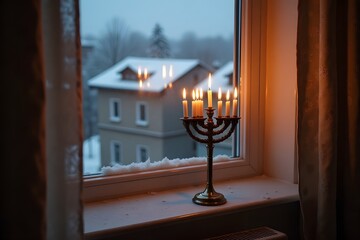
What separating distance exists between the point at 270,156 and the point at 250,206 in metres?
0.34

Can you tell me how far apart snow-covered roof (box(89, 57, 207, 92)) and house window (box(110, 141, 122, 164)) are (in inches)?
7.5

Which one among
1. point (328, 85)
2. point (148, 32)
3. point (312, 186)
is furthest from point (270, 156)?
point (148, 32)

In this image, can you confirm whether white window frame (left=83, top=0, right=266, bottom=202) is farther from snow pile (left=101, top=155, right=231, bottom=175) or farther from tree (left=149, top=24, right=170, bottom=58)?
tree (left=149, top=24, right=170, bottom=58)

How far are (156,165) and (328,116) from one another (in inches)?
22.8

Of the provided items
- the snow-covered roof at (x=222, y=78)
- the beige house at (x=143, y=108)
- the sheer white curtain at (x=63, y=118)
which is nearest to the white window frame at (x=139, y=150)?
the beige house at (x=143, y=108)

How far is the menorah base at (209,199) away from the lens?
1.38 m

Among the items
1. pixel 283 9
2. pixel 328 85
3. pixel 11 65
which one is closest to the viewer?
pixel 11 65

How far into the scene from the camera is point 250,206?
142 cm

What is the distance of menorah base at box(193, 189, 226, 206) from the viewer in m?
1.38

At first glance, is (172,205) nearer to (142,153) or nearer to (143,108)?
(142,153)

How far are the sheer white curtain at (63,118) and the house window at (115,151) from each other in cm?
47

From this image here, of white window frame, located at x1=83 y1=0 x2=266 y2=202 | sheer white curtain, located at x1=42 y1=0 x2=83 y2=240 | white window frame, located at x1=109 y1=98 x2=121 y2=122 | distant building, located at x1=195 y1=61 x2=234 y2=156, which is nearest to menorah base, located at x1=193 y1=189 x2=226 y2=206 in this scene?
white window frame, located at x1=83 y1=0 x2=266 y2=202

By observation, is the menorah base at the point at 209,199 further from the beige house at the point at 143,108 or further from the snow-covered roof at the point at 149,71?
the snow-covered roof at the point at 149,71

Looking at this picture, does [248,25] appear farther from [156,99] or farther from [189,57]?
[156,99]
